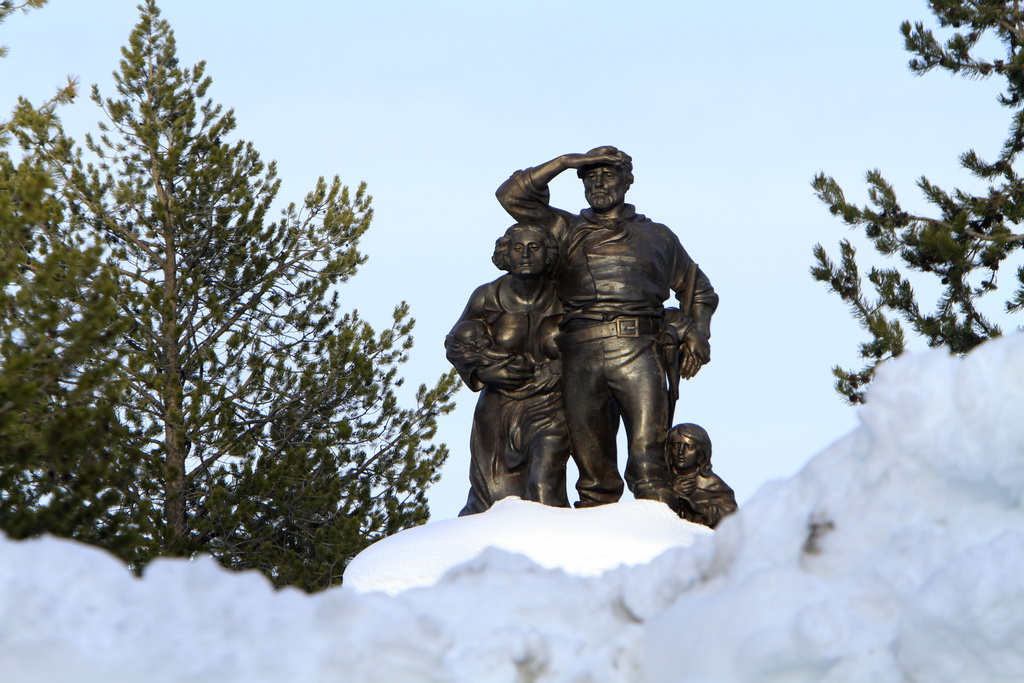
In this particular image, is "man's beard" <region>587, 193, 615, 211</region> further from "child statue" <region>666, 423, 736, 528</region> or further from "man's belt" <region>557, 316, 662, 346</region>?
"child statue" <region>666, 423, 736, 528</region>

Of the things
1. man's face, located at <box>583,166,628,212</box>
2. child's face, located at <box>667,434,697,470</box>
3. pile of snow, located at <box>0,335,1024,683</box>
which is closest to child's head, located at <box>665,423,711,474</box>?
child's face, located at <box>667,434,697,470</box>

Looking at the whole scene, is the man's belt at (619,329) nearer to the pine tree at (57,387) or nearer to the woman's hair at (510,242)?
the woman's hair at (510,242)

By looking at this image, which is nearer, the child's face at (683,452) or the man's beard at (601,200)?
the child's face at (683,452)

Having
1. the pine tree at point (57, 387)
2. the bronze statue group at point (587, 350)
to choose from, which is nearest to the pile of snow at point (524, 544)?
the bronze statue group at point (587, 350)

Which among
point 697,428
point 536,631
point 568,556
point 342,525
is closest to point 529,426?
point 697,428

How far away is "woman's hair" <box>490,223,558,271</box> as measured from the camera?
18.0 feet

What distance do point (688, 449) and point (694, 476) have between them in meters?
0.12

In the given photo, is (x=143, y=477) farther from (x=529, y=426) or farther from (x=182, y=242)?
(x=529, y=426)

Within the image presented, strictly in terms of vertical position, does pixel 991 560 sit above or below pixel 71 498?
below

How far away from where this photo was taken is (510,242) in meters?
5.51

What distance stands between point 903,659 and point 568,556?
2.04m

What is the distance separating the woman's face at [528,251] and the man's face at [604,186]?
11.6 inches

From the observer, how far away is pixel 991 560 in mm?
1865

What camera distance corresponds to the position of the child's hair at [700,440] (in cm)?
527
